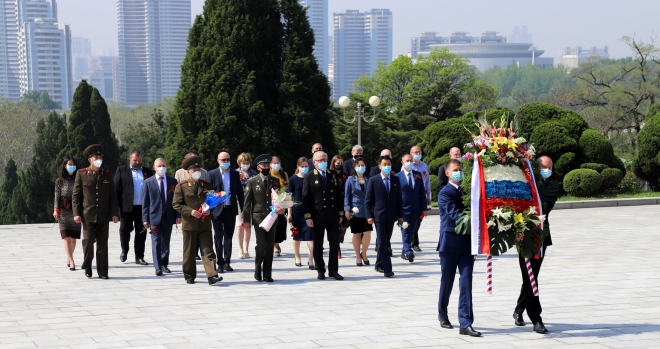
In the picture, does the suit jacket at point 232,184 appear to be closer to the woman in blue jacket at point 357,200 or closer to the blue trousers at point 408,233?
the woman in blue jacket at point 357,200

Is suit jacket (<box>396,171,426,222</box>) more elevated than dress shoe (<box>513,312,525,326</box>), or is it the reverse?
suit jacket (<box>396,171,426,222</box>)

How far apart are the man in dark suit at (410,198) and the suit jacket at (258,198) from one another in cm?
208

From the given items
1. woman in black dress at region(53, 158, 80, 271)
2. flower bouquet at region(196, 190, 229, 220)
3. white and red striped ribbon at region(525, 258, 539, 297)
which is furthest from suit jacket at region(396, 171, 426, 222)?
white and red striped ribbon at region(525, 258, 539, 297)

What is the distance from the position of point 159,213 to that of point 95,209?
84cm

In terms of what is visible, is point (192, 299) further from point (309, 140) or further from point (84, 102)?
point (84, 102)

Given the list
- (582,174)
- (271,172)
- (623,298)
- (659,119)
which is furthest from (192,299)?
(659,119)

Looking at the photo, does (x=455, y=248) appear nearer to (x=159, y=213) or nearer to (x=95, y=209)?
(x=159, y=213)

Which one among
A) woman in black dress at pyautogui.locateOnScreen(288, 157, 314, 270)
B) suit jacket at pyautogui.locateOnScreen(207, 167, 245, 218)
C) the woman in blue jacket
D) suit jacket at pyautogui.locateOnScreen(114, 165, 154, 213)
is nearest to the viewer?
woman in black dress at pyautogui.locateOnScreen(288, 157, 314, 270)

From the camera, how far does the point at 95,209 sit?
486 inches

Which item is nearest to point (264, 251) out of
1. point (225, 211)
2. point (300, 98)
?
point (225, 211)

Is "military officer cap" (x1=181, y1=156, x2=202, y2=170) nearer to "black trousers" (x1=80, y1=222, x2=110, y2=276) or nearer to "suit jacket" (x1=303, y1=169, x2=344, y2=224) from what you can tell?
"suit jacket" (x1=303, y1=169, x2=344, y2=224)

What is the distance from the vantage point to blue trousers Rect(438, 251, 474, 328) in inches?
342

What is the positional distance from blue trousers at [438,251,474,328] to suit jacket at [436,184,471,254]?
0.07m

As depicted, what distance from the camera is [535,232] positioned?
8570 mm
